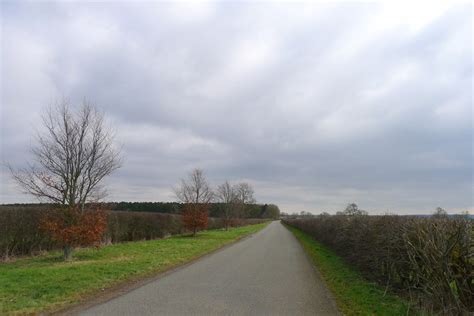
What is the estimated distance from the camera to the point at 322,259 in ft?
56.6

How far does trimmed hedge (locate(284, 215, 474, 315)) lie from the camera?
21.8 ft

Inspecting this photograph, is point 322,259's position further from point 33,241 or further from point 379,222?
point 33,241

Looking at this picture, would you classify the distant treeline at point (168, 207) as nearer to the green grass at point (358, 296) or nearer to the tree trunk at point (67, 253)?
the tree trunk at point (67, 253)

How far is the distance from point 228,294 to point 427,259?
460 centimetres

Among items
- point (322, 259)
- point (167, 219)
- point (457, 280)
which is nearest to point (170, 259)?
point (322, 259)

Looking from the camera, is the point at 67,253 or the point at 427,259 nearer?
the point at 427,259

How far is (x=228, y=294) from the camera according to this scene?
9.05 metres

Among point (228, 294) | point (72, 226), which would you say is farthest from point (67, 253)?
point (228, 294)

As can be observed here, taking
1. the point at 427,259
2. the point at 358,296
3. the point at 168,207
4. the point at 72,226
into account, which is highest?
the point at 168,207

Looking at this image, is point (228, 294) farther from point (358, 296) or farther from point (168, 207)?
point (168, 207)

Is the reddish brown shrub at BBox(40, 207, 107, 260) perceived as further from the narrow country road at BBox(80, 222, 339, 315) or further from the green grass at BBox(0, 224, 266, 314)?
the narrow country road at BBox(80, 222, 339, 315)

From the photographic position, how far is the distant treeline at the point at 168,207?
1972 cm

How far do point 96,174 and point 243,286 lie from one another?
10.8 metres

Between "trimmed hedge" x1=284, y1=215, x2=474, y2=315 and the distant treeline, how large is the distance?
13.2 metres
